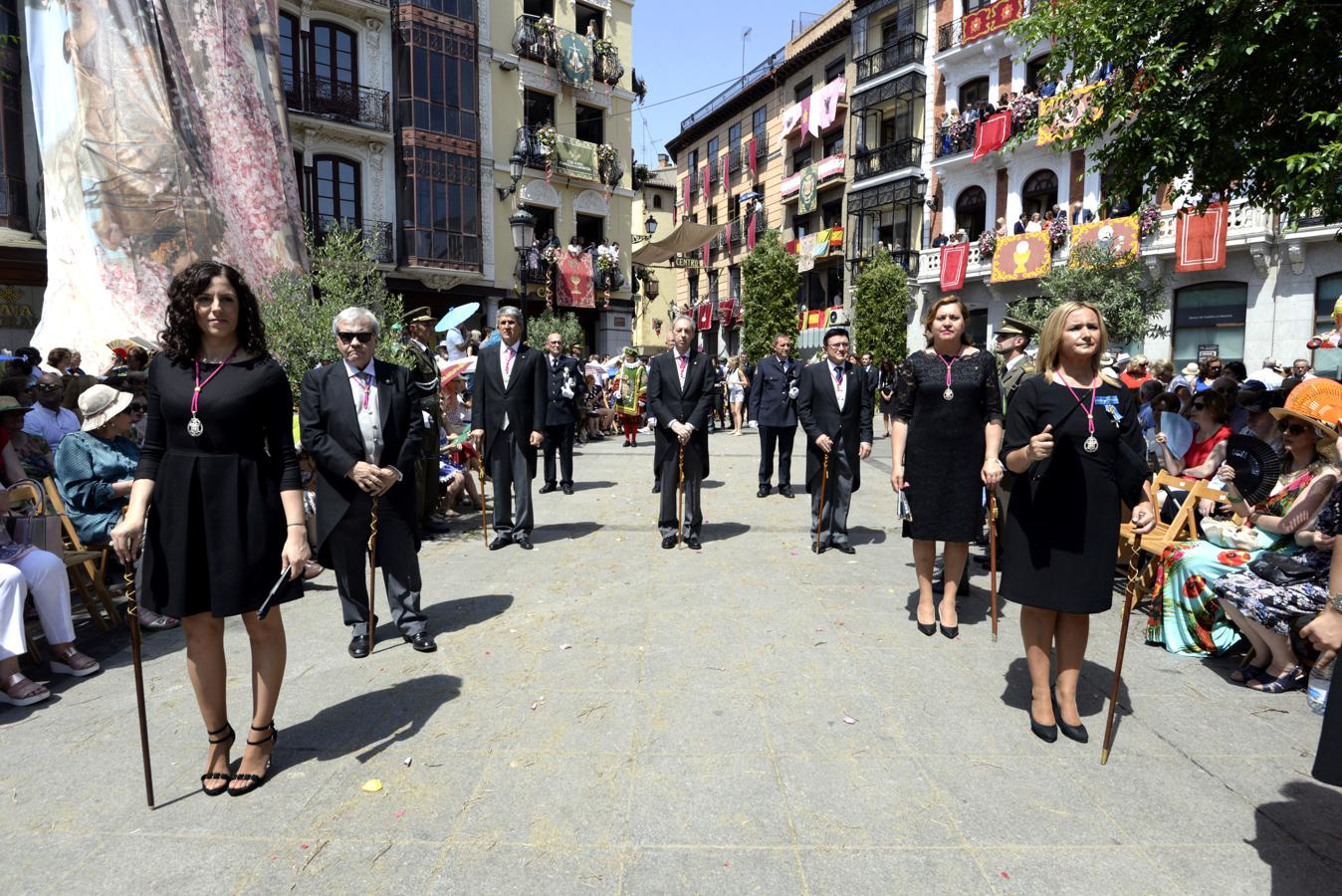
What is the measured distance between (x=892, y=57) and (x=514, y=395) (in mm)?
28855

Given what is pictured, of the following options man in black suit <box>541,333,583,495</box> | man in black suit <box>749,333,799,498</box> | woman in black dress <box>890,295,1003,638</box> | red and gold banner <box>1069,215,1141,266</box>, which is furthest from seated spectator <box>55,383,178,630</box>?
red and gold banner <box>1069,215,1141,266</box>

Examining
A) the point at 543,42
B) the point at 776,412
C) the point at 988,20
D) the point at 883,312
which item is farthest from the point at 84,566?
the point at 988,20

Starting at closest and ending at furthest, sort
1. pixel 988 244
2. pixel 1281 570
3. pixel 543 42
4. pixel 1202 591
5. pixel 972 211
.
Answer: pixel 1281 570 < pixel 1202 591 < pixel 988 244 < pixel 543 42 < pixel 972 211

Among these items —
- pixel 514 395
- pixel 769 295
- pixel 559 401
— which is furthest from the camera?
pixel 769 295

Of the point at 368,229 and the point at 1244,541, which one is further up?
the point at 368,229

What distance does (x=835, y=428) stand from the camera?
723 centimetres

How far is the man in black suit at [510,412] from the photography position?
6.91 metres

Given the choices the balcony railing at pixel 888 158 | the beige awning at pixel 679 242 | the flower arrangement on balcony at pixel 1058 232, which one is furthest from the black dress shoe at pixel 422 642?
the balcony railing at pixel 888 158

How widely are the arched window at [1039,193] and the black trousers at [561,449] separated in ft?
66.7

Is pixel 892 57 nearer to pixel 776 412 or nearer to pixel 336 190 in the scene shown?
pixel 336 190

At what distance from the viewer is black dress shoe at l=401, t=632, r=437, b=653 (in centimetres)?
453

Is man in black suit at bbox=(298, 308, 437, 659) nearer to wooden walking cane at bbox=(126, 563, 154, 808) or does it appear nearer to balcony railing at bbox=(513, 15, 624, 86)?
wooden walking cane at bbox=(126, 563, 154, 808)

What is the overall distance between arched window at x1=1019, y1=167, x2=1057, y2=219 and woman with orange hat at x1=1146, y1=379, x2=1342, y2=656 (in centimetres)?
2226

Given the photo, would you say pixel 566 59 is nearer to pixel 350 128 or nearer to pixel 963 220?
pixel 350 128
